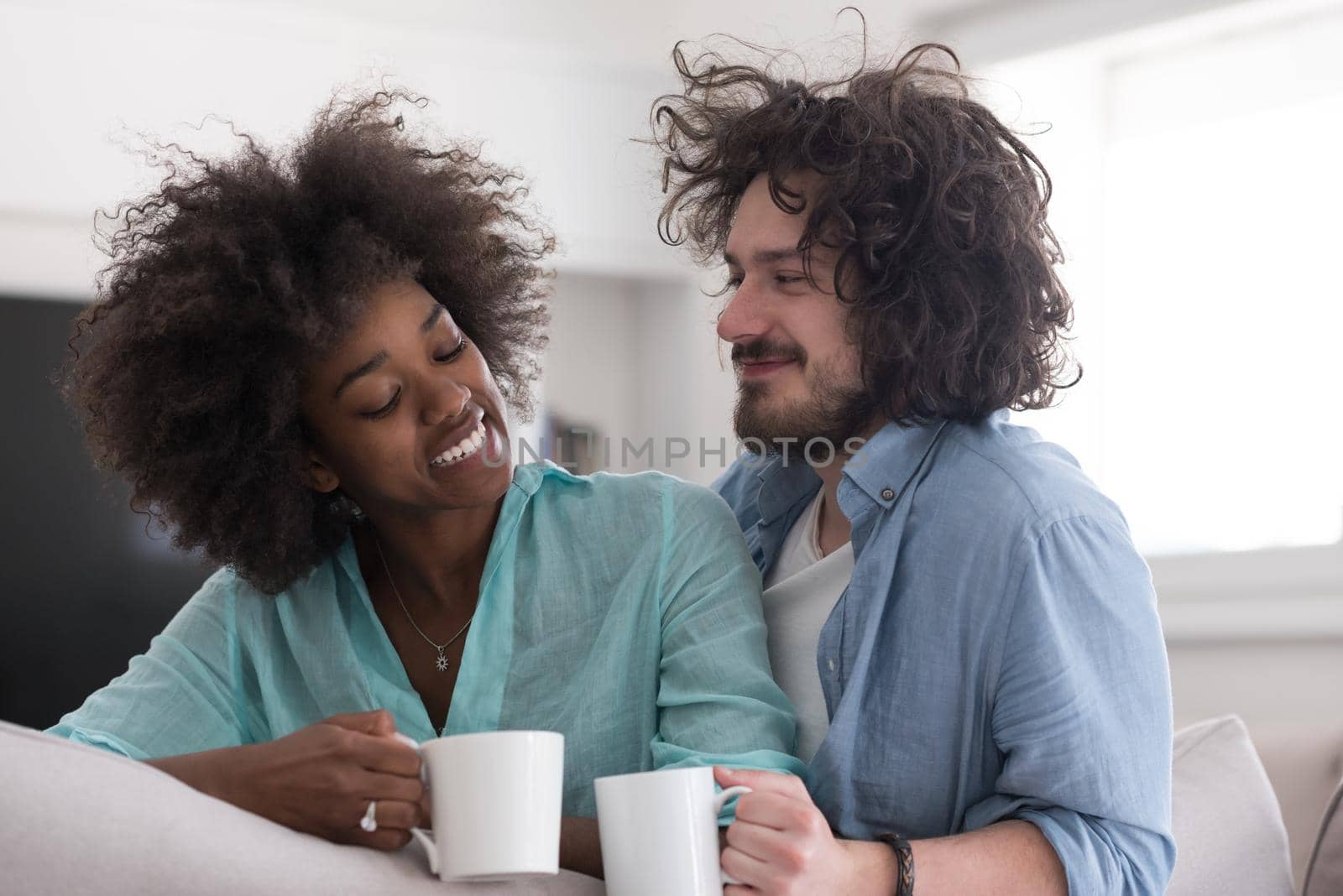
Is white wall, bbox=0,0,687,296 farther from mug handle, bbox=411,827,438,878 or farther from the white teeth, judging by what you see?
mug handle, bbox=411,827,438,878

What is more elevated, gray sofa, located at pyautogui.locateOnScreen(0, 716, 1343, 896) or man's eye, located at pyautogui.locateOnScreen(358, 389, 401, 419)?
man's eye, located at pyautogui.locateOnScreen(358, 389, 401, 419)

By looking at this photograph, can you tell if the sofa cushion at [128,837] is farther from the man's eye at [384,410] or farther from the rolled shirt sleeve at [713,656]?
the man's eye at [384,410]

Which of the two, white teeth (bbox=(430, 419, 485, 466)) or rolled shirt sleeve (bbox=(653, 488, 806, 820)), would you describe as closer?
rolled shirt sleeve (bbox=(653, 488, 806, 820))

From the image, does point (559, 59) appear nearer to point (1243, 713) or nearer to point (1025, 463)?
point (1243, 713)

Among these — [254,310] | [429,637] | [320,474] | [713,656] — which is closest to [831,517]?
[713,656]

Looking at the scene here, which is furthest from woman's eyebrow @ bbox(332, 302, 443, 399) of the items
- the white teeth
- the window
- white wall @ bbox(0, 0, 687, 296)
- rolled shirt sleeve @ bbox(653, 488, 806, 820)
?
white wall @ bbox(0, 0, 687, 296)

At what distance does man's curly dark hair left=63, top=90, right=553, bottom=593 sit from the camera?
144cm

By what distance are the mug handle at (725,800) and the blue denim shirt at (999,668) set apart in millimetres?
269

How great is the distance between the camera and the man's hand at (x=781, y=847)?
1062 mm

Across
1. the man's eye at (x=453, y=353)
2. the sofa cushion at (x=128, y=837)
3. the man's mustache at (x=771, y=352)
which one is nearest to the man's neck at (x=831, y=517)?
the man's mustache at (x=771, y=352)

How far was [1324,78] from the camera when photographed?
292cm

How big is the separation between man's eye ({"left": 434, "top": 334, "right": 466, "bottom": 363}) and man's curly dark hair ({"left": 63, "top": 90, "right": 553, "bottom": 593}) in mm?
95

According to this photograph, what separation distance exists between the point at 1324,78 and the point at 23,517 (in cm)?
312

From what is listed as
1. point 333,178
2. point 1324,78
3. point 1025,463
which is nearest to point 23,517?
point 333,178
